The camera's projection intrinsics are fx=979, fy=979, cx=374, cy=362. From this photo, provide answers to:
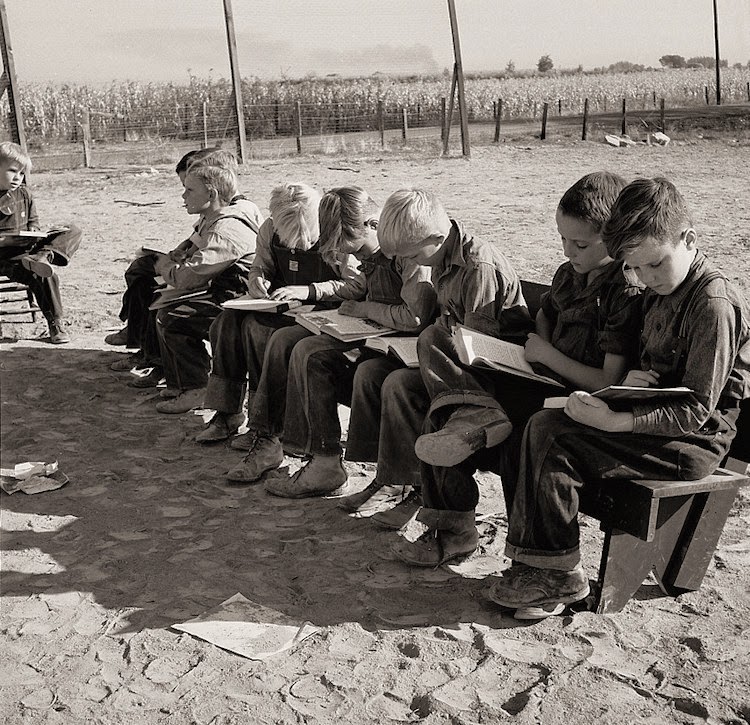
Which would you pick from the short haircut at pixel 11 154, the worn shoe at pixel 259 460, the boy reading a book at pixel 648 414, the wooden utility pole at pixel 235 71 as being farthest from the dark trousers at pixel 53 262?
the wooden utility pole at pixel 235 71

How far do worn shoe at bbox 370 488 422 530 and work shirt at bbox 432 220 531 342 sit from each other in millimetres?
839

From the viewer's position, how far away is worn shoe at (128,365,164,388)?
20.9 feet

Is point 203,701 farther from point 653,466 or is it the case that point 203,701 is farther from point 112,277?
point 112,277

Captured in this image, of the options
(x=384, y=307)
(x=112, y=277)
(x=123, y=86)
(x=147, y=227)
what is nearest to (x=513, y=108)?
(x=123, y=86)

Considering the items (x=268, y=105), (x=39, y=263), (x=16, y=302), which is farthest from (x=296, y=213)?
(x=268, y=105)

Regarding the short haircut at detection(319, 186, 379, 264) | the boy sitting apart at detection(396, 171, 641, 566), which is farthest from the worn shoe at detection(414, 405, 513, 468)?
the short haircut at detection(319, 186, 379, 264)

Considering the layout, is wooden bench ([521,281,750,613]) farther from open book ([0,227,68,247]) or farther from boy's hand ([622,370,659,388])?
open book ([0,227,68,247])

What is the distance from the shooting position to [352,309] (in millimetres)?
4684

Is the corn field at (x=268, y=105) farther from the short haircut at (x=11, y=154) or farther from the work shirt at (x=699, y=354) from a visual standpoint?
the work shirt at (x=699, y=354)

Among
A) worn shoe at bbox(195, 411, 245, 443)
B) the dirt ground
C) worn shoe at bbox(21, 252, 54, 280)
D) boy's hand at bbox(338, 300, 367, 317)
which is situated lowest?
the dirt ground

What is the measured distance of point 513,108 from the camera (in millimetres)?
38906

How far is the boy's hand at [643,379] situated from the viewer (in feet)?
10.4

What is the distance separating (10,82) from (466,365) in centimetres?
1222

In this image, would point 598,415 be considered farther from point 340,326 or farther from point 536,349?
point 340,326
